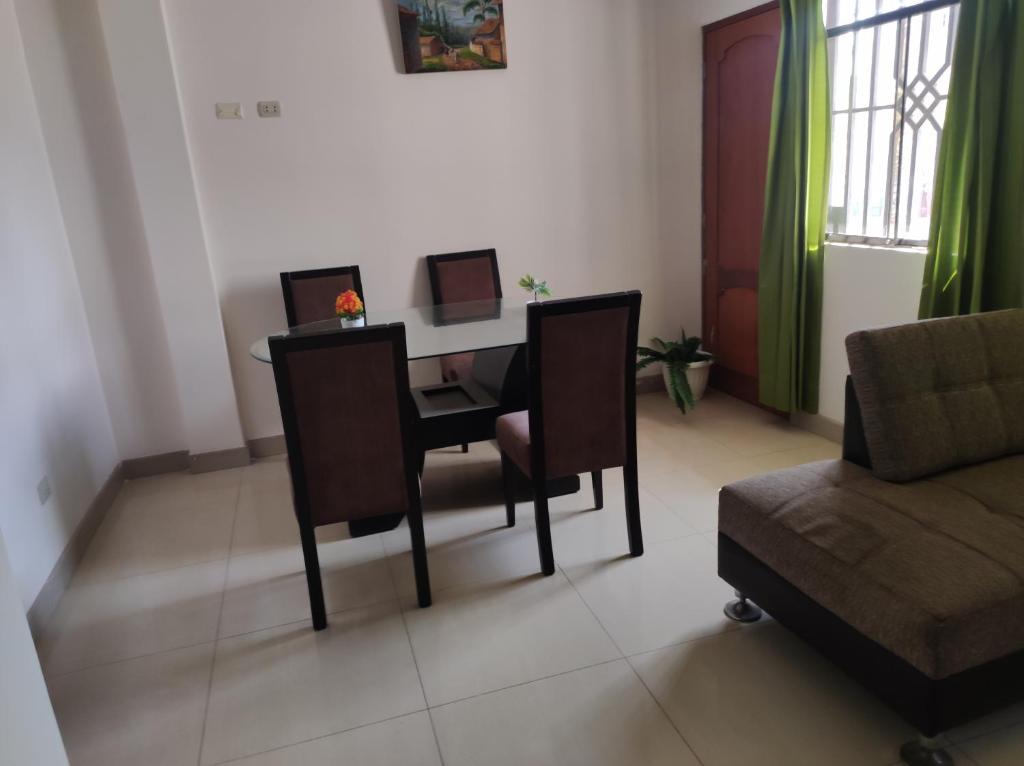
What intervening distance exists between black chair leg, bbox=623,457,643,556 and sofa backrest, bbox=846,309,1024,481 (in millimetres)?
781

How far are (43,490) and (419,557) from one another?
1.53 meters

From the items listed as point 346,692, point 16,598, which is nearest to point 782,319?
point 346,692

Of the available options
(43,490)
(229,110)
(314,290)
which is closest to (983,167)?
(314,290)

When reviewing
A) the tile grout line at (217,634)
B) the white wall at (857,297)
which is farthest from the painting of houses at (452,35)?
the tile grout line at (217,634)

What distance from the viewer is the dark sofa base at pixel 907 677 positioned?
5.04ft

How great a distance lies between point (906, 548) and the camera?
5.56 feet

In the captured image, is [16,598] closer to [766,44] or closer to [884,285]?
[884,285]

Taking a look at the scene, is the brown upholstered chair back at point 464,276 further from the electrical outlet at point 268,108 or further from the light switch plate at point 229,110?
the light switch plate at point 229,110

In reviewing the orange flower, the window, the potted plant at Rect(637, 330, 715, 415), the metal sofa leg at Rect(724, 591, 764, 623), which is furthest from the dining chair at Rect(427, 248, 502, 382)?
the metal sofa leg at Rect(724, 591, 764, 623)

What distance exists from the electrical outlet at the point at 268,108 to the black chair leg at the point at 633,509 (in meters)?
2.60

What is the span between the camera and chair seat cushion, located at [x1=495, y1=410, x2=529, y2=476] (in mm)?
2514

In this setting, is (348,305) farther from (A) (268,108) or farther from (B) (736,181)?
(B) (736,181)

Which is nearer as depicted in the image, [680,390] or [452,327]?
[452,327]

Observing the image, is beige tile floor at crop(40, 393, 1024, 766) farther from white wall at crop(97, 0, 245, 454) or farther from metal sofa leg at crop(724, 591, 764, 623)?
white wall at crop(97, 0, 245, 454)
